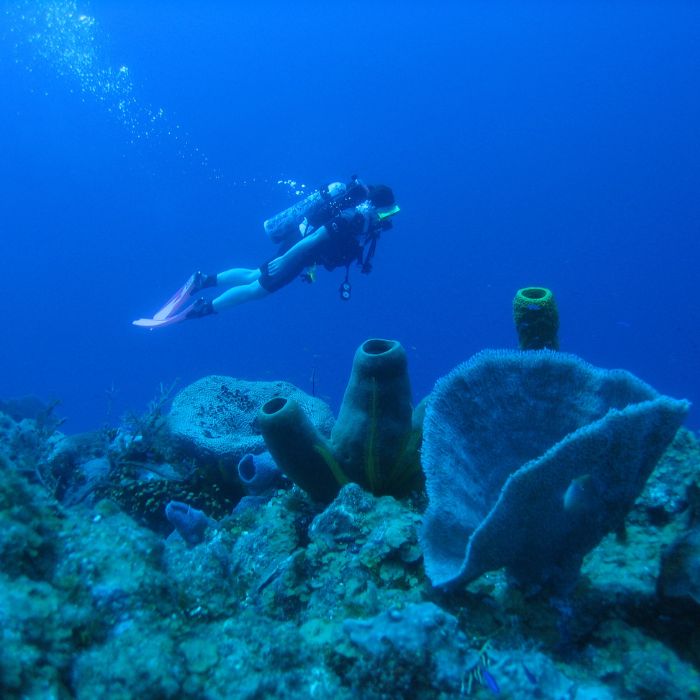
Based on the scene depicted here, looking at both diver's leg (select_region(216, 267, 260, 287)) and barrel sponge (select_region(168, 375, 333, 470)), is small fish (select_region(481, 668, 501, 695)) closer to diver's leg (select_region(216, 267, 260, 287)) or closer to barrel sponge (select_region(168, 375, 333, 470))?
barrel sponge (select_region(168, 375, 333, 470))

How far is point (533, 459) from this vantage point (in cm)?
230


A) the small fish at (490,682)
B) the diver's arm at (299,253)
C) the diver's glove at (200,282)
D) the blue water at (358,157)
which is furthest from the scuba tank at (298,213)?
the blue water at (358,157)

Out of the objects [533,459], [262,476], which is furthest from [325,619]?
[262,476]

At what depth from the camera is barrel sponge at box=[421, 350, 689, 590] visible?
1.74 m

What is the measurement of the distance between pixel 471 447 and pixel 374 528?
0.62m

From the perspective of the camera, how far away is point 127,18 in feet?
333

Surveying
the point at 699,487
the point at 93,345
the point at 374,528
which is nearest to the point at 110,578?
the point at 374,528

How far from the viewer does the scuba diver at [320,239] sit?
859cm

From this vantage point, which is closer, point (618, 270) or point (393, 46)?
point (618, 270)

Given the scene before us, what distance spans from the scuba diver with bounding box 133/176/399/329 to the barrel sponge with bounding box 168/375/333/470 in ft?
9.83

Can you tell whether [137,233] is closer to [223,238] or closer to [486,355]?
[223,238]

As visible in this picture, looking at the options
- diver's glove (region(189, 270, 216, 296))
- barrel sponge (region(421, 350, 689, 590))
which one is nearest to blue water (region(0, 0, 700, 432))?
diver's glove (region(189, 270, 216, 296))

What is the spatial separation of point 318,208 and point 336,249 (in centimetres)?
113

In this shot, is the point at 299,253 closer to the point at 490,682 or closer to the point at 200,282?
the point at 200,282
